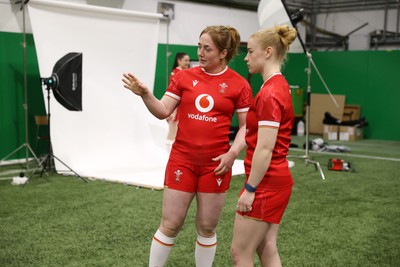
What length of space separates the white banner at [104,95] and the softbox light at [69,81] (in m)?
0.37

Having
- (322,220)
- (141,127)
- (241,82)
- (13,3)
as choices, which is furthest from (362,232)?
(13,3)

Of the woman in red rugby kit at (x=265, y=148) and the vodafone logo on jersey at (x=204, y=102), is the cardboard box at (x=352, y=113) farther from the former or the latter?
the woman in red rugby kit at (x=265, y=148)

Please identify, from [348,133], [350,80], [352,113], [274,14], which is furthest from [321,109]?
[274,14]

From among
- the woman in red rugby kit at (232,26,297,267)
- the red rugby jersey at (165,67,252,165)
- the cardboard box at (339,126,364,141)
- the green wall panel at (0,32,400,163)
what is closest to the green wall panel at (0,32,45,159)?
the green wall panel at (0,32,400,163)

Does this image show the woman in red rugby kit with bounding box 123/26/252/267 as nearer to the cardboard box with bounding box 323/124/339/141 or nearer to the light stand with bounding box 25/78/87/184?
the light stand with bounding box 25/78/87/184

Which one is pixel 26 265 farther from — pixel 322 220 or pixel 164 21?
pixel 164 21

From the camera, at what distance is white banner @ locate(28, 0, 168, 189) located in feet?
21.2

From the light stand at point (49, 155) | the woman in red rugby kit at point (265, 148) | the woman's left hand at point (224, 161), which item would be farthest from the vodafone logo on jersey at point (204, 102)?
the light stand at point (49, 155)

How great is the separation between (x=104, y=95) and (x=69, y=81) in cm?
94

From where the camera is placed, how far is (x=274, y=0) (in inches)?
263

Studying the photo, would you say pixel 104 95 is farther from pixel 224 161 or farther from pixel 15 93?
pixel 224 161

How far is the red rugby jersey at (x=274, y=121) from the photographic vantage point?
7.02 feet

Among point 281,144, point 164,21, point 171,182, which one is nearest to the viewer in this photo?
point 281,144

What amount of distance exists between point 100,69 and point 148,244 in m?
3.73
